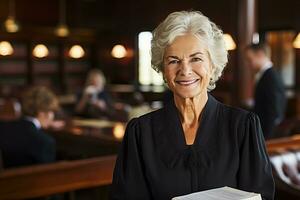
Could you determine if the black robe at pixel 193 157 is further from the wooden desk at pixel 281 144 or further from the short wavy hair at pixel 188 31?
the wooden desk at pixel 281 144

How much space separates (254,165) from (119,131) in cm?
367

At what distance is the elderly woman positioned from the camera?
1.46 metres

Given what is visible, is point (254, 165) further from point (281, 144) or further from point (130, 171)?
point (281, 144)

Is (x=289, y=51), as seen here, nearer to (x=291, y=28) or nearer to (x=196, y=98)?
(x=291, y=28)

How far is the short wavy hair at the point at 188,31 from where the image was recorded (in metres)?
1.47

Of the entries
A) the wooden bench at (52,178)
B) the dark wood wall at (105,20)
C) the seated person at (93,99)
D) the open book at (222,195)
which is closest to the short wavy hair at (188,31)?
the open book at (222,195)

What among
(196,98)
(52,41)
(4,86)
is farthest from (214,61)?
(52,41)

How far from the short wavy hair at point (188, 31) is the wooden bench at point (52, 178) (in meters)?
1.53

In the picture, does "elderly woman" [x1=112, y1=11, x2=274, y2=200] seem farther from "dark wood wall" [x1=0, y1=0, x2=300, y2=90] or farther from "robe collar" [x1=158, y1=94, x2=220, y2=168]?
"dark wood wall" [x1=0, y1=0, x2=300, y2=90]

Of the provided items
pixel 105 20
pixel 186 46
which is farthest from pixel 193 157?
pixel 105 20

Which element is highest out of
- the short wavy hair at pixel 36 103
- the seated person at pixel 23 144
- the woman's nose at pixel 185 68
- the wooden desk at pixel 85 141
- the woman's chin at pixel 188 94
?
the woman's nose at pixel 185 68

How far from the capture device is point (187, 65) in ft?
4.78

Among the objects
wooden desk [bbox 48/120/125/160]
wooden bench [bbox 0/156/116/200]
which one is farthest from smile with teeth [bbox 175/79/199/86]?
wooden desk [bbox 48/120/125/160]

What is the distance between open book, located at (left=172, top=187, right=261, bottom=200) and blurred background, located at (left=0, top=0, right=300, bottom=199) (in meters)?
3.20
